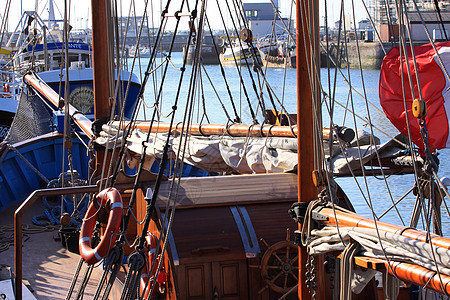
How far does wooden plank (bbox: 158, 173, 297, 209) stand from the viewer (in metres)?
5.45

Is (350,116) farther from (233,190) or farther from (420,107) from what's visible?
(420,107)

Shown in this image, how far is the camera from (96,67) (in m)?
7.63

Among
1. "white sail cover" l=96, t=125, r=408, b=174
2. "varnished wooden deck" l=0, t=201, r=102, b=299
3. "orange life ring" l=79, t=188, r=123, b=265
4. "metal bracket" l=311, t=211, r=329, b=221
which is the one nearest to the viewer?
"metal bracket" l=311, t=211, r=329, b=221

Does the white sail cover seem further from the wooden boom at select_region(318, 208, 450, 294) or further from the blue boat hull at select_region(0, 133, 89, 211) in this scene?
the blue boat hull at select_region(0, 133, 89, 211)

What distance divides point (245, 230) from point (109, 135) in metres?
2.45

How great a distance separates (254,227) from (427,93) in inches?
72.2

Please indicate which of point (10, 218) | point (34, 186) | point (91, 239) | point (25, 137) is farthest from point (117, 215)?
point (25, 137)

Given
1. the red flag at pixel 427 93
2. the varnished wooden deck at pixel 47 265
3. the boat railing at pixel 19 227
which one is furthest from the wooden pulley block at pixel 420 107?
the varnished wooden deck at pixel 47 265

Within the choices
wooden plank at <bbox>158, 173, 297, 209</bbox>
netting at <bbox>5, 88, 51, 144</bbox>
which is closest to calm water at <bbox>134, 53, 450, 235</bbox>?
wooden plank at <bbox>158, 173, 297, 209</bbox>

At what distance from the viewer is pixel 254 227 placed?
17.4 ft

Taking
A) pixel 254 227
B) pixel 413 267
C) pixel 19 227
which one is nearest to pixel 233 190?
pixel 254 227

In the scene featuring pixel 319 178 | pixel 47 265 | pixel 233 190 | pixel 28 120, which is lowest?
pixel 47 265

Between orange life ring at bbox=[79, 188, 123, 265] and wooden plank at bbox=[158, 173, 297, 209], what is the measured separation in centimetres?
51

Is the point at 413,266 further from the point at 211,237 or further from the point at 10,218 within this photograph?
the point at 10,218
